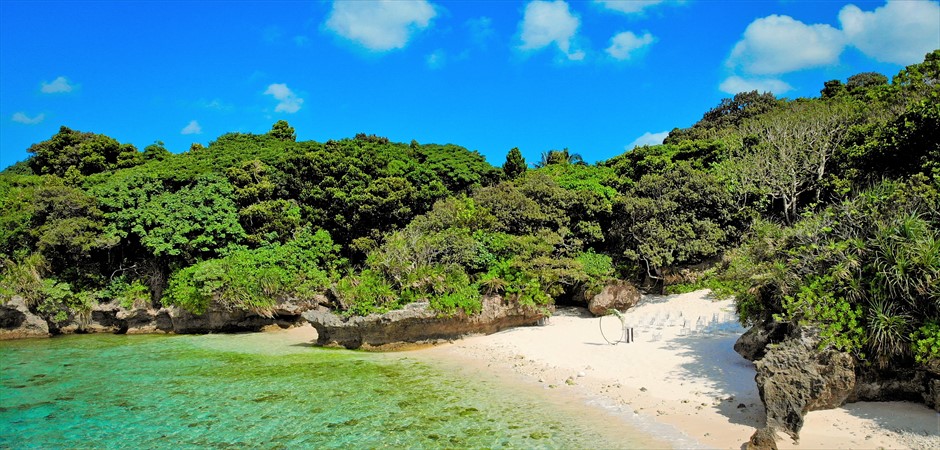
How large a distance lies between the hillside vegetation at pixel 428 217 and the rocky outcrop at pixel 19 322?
0.42m

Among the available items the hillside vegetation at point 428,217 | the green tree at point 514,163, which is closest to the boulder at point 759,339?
the hillside vegetation at point 428,217

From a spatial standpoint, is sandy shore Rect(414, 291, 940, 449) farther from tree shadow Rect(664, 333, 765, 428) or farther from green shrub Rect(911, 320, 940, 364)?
green shrub Rect(911, 320, 940, 364)

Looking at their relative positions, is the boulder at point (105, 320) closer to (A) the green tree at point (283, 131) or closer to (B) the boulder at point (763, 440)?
(A) the green tree at point (283, 131)

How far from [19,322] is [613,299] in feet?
88.4

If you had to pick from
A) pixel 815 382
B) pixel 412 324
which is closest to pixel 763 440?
pixel 815 382

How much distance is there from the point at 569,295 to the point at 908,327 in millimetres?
14693

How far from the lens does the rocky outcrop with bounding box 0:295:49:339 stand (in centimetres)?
2297

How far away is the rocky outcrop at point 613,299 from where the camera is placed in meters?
21.5

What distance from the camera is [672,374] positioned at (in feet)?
42.9

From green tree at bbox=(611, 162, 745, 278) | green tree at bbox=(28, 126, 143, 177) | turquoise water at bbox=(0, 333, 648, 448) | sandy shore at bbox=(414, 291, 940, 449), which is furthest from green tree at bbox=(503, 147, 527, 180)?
green tree at bbox=(28, 126, 143, 177)

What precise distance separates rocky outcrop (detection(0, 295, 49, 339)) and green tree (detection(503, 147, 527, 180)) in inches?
1082

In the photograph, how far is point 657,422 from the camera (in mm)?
10297

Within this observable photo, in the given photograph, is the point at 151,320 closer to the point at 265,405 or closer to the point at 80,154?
the point at 265,405

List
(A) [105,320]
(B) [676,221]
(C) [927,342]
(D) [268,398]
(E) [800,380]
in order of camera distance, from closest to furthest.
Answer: (C) [927,342]
(E) [800,380]
(D) [268,398]
(B) [676,221]
(A) [105,320]
